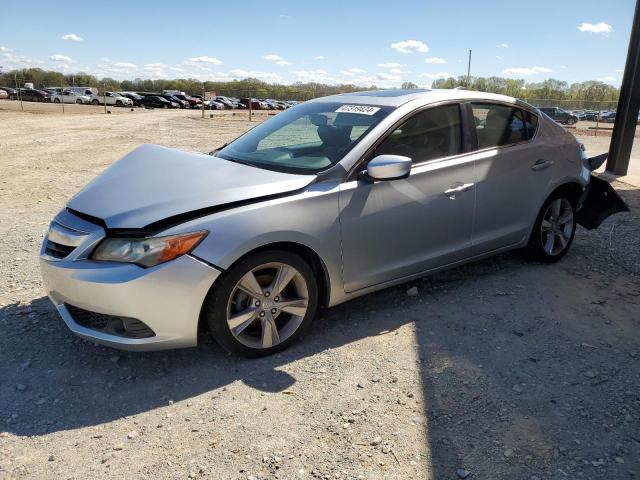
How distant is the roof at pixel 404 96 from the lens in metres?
4.10

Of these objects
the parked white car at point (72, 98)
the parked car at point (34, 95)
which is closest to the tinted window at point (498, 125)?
the parked white car at point (72, 98)

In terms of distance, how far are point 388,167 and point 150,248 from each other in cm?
157

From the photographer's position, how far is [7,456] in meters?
2.56

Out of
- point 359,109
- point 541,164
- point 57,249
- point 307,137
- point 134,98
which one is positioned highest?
point 359,109

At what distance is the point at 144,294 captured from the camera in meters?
2.91

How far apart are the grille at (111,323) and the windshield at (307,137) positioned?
1390mm

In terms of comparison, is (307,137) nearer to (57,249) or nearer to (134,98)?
(57,249)

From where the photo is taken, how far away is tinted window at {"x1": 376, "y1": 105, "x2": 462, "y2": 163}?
12.6 ft

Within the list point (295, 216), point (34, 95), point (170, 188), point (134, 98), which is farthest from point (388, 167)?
point (134, 98)

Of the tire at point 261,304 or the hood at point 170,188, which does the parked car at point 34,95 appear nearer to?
the hood at point 170,188

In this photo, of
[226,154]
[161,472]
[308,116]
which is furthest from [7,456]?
[308,116]

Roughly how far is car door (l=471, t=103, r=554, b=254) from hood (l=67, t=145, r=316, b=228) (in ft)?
5.35

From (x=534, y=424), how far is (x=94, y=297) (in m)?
2.48

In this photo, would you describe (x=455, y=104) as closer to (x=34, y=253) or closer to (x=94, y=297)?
(x=94, y=297)
